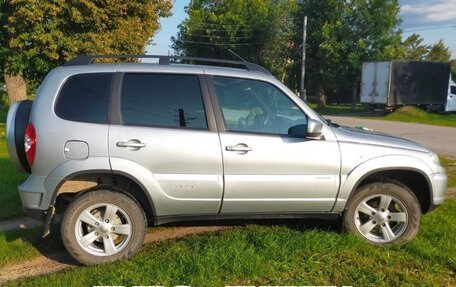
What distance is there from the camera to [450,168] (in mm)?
9656

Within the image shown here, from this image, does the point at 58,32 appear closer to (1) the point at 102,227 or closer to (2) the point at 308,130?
(1) the point at 102,227

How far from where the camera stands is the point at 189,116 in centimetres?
→ 442

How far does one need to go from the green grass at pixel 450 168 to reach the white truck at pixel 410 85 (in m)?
18.9

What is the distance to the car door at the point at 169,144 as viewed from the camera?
14.0ft

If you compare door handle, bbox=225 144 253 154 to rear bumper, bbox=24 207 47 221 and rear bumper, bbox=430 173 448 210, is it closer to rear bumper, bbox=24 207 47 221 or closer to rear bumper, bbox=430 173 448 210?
rear bumper, bbox=24 207 47 221

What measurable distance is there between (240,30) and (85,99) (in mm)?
48436

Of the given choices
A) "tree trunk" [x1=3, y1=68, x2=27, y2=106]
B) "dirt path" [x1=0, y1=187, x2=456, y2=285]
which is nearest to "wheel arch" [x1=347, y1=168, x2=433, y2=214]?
"dirt path" [x1=0, y1=187, x2=456, y2=285]

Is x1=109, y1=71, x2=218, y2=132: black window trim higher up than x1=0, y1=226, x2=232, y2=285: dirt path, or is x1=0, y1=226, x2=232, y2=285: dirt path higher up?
x1=109, y1=71, x2=218, y2=132: black window trim

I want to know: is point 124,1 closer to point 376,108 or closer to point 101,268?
point 101,268

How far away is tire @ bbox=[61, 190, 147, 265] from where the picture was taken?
427 centimetres

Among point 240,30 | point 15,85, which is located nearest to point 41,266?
point 15,85

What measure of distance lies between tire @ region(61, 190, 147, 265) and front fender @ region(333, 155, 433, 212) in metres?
1.89

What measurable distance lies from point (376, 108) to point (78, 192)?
2964 cm

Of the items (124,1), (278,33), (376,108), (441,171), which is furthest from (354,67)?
(441,171)
